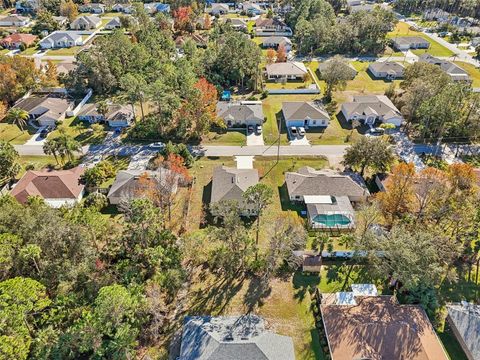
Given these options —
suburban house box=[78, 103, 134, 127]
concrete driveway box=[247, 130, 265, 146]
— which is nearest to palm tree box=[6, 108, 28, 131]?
suburban house box=[78, 103, 134, 127]

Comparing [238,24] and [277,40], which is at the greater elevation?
[238,24]

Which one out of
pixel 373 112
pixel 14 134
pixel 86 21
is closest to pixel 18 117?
pixel 14 134

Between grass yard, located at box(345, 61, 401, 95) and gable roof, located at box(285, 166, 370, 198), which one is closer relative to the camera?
gable roof, located at box(285, 166, 370, 198)

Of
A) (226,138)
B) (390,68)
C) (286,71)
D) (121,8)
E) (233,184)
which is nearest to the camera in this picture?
(233,184)

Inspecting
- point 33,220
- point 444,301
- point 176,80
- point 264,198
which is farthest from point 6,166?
point 444,301

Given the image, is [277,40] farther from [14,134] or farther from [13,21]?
[13,21]

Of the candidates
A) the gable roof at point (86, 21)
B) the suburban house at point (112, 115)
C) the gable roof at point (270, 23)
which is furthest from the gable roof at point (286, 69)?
the gable roof at point (86, 21)

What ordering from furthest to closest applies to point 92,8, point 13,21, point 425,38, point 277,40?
point 92,8
point 13,21
point 425,38
point 277,40

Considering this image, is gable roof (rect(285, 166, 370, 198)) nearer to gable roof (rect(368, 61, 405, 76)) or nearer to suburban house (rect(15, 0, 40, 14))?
gable roof (rect(368, 61, 405, 76))
